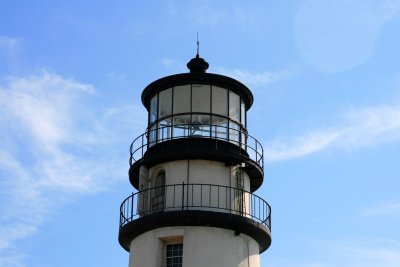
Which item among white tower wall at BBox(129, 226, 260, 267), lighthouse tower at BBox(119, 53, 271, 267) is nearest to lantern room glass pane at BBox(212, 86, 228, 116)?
lighthouse tower at BBox(119, 53, 271, 267)

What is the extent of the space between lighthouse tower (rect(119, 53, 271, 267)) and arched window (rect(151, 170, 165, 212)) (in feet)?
0.14

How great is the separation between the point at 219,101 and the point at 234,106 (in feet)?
2.38

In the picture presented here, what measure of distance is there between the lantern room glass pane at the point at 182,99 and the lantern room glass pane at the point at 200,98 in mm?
238

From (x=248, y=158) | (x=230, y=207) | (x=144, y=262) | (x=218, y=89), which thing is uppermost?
(x=218, y=89)

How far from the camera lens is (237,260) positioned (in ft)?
93.4

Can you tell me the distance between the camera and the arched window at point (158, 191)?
29.9 meters

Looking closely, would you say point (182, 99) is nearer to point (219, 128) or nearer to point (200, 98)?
point (200, 98)

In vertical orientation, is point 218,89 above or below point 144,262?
above

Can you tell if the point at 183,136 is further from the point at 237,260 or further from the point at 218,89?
the point at 237,260

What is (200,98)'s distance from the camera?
1227 inches

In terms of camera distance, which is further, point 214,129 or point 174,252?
point 214,129

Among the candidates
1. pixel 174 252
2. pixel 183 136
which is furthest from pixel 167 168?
pixel 174 252

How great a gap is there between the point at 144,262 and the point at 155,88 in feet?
23.8

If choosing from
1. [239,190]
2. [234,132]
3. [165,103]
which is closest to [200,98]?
[165,103]
